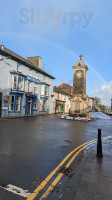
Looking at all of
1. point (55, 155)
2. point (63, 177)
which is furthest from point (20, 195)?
point (55, 155)

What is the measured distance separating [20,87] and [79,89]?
37.4 ft

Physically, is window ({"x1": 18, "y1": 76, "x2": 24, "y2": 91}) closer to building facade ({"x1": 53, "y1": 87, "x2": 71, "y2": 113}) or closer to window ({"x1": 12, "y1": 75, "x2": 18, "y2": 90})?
window ({"x1": 12, "y1": 75, "x2": 18, "y2": 90})

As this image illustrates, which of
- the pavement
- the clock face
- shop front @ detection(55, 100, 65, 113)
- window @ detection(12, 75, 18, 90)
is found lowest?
the pavement

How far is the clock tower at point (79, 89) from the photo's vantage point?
26.3 metres

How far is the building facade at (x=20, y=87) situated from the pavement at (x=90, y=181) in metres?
18.2

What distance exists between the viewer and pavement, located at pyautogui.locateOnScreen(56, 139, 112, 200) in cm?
319

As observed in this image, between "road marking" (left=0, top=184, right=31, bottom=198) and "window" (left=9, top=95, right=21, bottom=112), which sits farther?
"window" (left=9, top=95, right=21, bottom=112)

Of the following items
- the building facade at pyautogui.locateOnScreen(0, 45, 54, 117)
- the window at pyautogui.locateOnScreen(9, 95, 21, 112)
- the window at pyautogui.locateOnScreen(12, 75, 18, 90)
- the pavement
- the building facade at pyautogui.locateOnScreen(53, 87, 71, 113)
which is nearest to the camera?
the pavement

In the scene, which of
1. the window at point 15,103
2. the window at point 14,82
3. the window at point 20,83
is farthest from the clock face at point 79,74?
the window at point 15,103

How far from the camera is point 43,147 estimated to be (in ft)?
22.7

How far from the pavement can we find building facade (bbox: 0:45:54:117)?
1818 cm

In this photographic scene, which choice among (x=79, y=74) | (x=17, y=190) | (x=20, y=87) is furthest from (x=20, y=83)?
(x=17, y=190)

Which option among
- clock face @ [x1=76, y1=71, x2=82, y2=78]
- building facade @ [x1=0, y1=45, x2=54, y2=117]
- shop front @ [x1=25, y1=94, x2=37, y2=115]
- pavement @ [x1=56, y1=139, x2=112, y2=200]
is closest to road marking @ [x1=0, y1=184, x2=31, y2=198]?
pavement @ [x1=56, y1=139, x2=112, y2=200]

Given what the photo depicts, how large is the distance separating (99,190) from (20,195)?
194 cm
